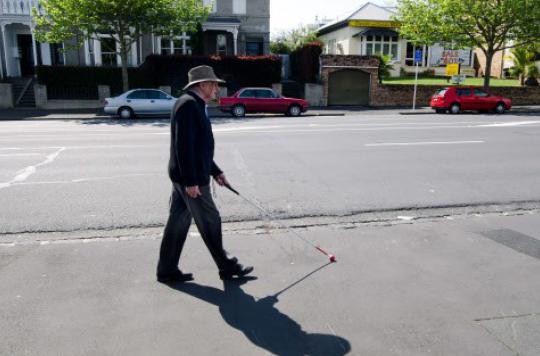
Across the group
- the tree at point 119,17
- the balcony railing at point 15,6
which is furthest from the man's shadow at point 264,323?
the balcony railing at point 15,6

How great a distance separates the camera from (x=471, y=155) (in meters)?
10.8

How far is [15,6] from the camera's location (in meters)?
28.3

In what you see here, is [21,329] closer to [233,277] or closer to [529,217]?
[233,277]

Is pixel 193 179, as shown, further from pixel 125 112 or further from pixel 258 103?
pixel 258 103

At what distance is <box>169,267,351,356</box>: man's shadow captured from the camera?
10.6 ft

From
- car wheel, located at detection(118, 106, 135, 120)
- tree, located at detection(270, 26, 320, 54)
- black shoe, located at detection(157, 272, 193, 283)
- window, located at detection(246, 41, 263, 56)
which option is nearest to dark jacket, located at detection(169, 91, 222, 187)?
black shoe, located at detection(157, 272, 193, 283)

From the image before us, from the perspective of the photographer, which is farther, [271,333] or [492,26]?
[492,26]

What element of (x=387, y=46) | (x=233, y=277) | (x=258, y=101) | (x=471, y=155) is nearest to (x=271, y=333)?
(x=233, y=277)

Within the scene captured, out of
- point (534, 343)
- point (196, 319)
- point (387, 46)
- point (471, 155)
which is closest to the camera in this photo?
point (534, 343)

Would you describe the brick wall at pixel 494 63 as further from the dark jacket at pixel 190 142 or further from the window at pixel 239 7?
the dark jacket at pixel 190 142

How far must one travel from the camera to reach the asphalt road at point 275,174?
6539 millimetres

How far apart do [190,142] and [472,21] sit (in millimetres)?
27564

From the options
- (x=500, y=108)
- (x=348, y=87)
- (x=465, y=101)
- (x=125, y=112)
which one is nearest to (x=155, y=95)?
(x=125, y=112)

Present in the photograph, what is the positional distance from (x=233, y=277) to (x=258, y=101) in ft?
58.9
